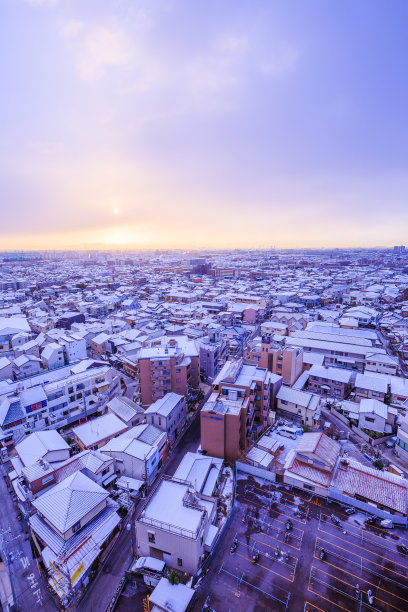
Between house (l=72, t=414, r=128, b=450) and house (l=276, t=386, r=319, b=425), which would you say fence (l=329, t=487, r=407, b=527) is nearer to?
house (l=276, t=386, r=319, b=425)

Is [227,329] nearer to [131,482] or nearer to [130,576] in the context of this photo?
[131,482]

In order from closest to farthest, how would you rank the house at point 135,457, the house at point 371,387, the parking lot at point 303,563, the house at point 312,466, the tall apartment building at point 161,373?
the parking lot at point 303,563, the house at point 312,466, the house at point 135,457, the tall apartment building at point 161,373, the house at point 371,387

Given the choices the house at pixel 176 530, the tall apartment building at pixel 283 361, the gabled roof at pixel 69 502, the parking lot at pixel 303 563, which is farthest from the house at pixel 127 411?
the tall apartment building at pixel 283 361

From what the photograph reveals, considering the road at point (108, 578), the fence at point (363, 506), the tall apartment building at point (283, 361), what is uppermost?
the tall apartment building at point (283, 361)

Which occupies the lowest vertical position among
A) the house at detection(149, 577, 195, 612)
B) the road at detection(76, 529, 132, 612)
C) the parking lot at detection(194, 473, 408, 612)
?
the road at detection(76, 529, 132, 612)

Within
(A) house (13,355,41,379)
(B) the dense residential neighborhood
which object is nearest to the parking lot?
(B) the dense residential neighborhood

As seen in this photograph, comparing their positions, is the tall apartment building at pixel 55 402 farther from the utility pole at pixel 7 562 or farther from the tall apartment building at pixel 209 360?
the tall apartment building at pixel 209 360
